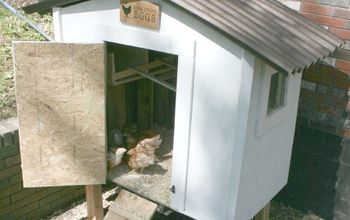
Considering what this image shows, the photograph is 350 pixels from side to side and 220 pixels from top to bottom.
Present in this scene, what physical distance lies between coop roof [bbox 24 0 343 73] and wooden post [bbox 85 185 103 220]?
156cm

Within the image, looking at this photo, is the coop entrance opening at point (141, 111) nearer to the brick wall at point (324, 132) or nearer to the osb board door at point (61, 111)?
the osb board door at point (61, 111)

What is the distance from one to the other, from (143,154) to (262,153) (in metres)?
0.99

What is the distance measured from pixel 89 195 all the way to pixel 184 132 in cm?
130

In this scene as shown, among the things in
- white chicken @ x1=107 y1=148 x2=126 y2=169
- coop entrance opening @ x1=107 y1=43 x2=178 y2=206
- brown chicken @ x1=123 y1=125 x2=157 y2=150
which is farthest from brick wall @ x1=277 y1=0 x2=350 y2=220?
white chicken @ x1=107 y1=148 x2=126 y2=169

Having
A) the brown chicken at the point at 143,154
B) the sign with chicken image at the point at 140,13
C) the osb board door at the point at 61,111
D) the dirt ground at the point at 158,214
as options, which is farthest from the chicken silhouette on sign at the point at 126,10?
the dirt ground at the point at 158,214

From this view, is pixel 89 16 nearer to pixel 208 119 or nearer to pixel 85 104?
pixel 85 104

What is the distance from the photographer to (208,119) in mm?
2914

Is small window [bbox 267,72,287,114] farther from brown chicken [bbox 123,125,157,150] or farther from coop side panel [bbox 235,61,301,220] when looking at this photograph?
brown chicken [bbox 123,125,157,150]

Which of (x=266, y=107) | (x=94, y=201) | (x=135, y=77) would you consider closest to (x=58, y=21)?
(x=135, y=77)

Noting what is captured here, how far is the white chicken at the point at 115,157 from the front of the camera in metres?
3.68

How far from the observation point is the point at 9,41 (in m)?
5.23

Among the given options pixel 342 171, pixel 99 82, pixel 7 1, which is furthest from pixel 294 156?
pixel 7 1

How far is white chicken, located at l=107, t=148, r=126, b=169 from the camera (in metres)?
3.68

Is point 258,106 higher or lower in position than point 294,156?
higher
